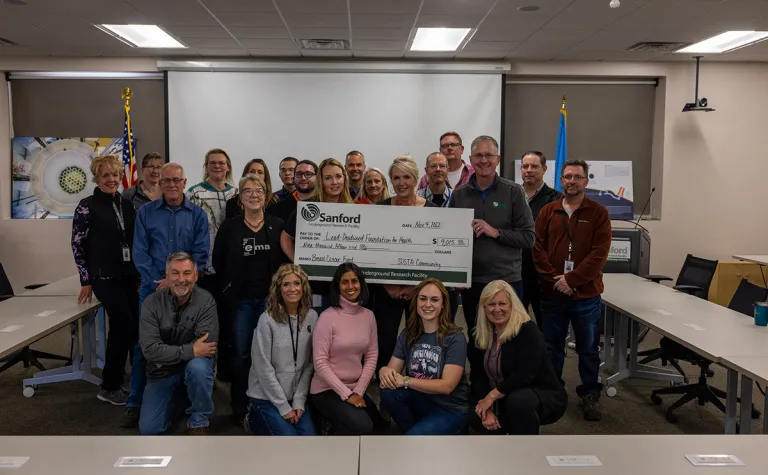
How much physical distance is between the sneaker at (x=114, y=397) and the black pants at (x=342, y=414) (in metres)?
1.79

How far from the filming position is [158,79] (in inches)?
291

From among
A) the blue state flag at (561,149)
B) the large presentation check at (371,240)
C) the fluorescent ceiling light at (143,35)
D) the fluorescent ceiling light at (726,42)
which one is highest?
the fluorescent ceiling light at (726,42)

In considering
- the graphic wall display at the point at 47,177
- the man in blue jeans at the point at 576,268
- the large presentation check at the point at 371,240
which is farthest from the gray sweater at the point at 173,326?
the graphic wall display at the point at 47,177

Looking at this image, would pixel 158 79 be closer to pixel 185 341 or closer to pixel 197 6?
pixel 197 6

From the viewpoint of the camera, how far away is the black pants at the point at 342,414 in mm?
3004

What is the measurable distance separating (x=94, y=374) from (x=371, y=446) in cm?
375

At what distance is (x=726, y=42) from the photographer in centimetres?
652

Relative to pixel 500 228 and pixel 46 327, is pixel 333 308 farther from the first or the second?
pixel 46 327

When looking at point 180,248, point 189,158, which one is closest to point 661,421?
point 180,248

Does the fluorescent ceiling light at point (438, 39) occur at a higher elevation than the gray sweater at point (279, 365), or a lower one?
higher

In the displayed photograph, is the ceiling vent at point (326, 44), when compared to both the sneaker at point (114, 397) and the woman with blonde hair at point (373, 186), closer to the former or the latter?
the woman with blonde hair at point (373, 186)

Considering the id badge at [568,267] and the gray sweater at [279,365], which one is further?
the id badge at [568,267]

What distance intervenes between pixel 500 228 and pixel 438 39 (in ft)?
12.0

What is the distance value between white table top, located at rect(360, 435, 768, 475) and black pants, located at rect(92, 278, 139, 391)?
2696mm
